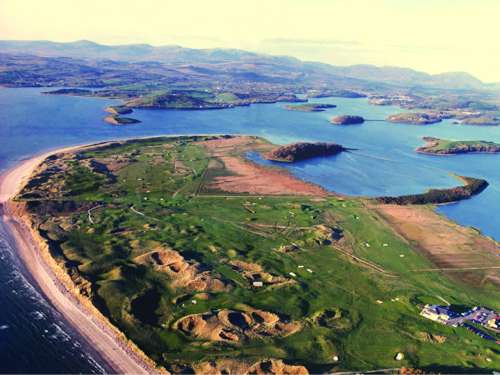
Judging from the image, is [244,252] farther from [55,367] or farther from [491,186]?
[491,186]

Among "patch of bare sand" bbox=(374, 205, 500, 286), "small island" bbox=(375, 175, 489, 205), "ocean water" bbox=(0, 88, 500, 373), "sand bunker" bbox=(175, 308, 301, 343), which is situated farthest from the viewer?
"small island" bbox=(375, 175, 489, 205)

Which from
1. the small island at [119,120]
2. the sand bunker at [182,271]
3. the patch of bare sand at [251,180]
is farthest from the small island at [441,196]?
the small island at [119,120]

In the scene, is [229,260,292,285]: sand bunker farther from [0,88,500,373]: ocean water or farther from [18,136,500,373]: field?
[0,88,500,373]: ocean water

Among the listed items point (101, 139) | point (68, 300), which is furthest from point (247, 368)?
point (101, 139)

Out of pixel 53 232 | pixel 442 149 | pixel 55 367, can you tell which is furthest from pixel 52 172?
pixel 442 149

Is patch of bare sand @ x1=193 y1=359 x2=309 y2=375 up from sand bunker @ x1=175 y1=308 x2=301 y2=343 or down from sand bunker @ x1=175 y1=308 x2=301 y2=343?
down

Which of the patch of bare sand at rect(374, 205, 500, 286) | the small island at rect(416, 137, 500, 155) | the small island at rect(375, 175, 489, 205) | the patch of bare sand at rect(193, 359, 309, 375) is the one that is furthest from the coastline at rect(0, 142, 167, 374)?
the small island at rect(416, 137, 500, 155)
